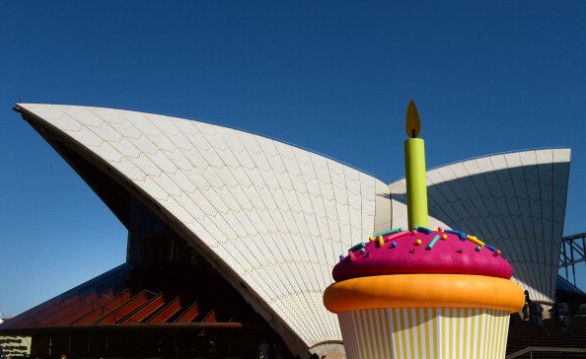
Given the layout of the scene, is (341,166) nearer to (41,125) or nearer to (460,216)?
(460,216)

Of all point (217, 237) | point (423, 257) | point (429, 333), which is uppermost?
point (217, 237)

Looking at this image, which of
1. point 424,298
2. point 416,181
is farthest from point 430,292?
point 416,181

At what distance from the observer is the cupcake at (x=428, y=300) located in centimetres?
559

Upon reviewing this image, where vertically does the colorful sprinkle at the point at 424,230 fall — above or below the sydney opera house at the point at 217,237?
below

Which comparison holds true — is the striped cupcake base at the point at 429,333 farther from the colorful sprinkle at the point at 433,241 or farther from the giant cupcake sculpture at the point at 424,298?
the colorful sprinkle at the point at 433,241

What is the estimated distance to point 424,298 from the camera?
18.1 ft

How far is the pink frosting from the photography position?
18.9 ft

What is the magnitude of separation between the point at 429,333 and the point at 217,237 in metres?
14.9

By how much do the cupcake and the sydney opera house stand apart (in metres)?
12.8

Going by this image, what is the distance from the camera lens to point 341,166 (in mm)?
29750

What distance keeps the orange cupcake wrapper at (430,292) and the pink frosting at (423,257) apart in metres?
0.11

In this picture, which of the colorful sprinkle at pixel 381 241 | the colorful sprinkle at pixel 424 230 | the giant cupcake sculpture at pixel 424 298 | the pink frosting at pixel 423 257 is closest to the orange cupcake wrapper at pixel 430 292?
the giant cupcake sculpture at pixel 424 298

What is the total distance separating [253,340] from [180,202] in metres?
6.09

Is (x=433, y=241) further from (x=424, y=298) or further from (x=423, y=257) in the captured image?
(x=424, y=298)
